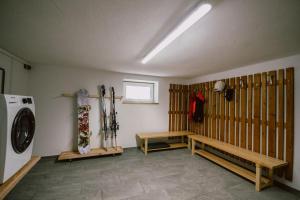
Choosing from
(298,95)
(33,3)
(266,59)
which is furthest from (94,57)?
(298,95)

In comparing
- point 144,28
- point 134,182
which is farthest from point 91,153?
point 144,28

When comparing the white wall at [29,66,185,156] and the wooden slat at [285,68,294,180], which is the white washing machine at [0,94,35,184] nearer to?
the white wall at [29,66,185,156]

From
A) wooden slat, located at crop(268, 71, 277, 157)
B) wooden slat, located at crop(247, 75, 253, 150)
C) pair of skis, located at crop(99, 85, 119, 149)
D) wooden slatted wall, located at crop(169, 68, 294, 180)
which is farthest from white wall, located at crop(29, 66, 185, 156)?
wooden slat, located at crop(268, 71, 277, 157)

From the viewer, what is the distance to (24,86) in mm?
3188

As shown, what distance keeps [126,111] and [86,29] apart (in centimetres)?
284

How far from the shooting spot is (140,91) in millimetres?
4648

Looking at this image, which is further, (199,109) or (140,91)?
(140,91)

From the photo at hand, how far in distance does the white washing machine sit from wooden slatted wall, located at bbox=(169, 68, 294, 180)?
4.05 m

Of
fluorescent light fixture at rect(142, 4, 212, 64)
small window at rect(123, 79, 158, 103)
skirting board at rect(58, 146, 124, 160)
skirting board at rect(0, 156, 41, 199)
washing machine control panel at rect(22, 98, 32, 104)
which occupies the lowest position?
skirting board at rect(58, 146, 124, 160)

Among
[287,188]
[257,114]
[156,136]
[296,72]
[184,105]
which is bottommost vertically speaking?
[287,188]

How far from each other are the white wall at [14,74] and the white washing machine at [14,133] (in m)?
1.26

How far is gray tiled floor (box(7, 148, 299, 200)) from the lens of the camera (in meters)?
2.10

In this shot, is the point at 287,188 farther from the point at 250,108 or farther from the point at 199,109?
the point at 199,109

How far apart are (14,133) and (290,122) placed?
13.5ft
